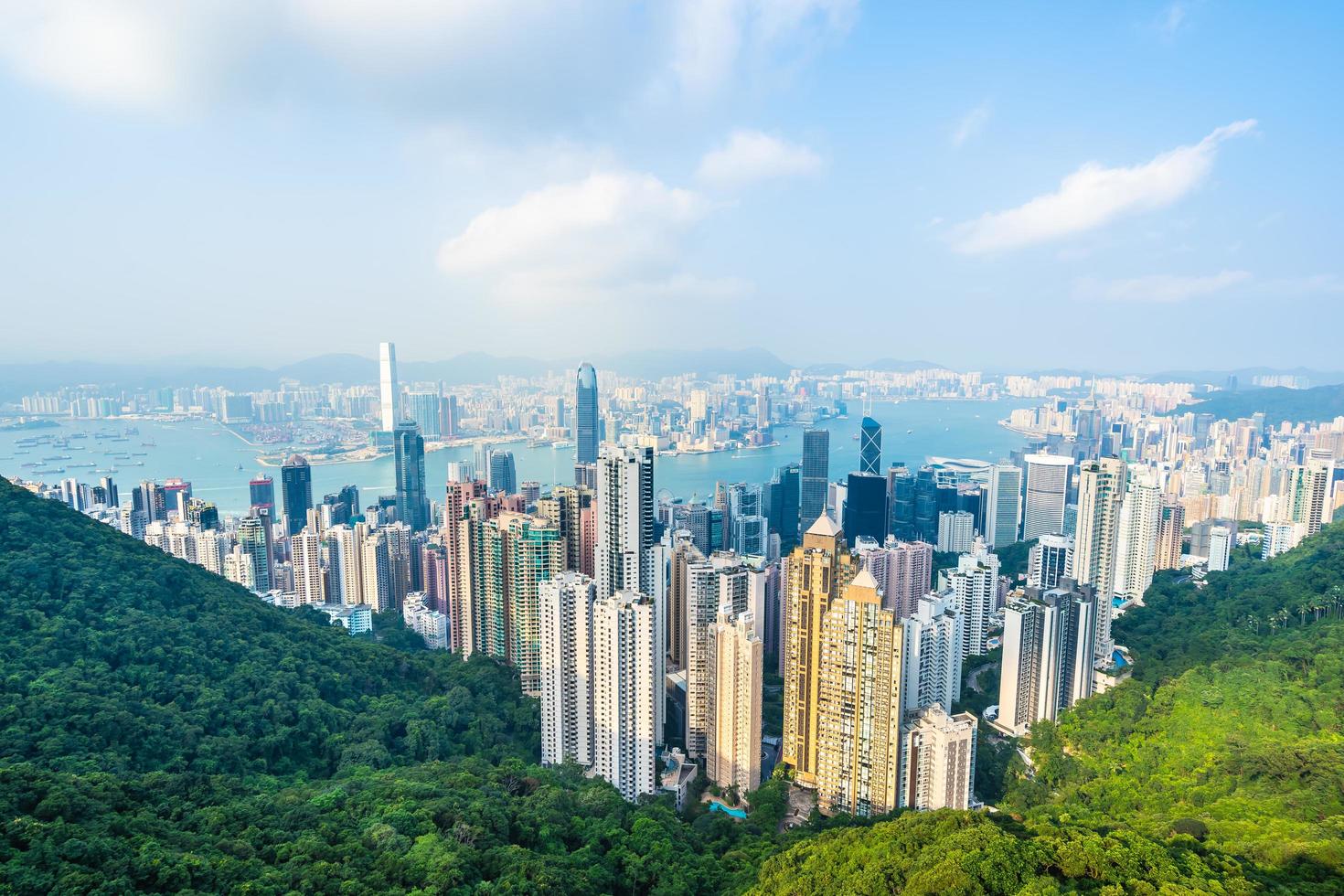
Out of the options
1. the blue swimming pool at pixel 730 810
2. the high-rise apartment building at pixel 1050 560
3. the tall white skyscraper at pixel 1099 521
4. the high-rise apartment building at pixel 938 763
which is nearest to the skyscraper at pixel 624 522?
the blue swimming pool at pixel 730 810

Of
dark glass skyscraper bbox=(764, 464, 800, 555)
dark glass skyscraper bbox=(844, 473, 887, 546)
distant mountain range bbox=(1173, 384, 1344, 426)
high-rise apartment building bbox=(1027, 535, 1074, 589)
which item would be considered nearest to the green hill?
high-rise apartment building bbox=(1027, 535, 1074, 589)

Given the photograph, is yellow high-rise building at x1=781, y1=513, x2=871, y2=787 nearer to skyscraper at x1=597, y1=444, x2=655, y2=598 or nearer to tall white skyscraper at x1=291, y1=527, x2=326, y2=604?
skyscraper at x1=597, y1=444, x2=655, y2=598

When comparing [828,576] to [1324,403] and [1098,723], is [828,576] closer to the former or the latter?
[1098,723]

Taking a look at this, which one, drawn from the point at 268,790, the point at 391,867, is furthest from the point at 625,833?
the point at 268,790

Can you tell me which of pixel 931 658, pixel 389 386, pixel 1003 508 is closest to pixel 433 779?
pixel 931 658

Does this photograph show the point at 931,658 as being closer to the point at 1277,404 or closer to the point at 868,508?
the point at 868,508
